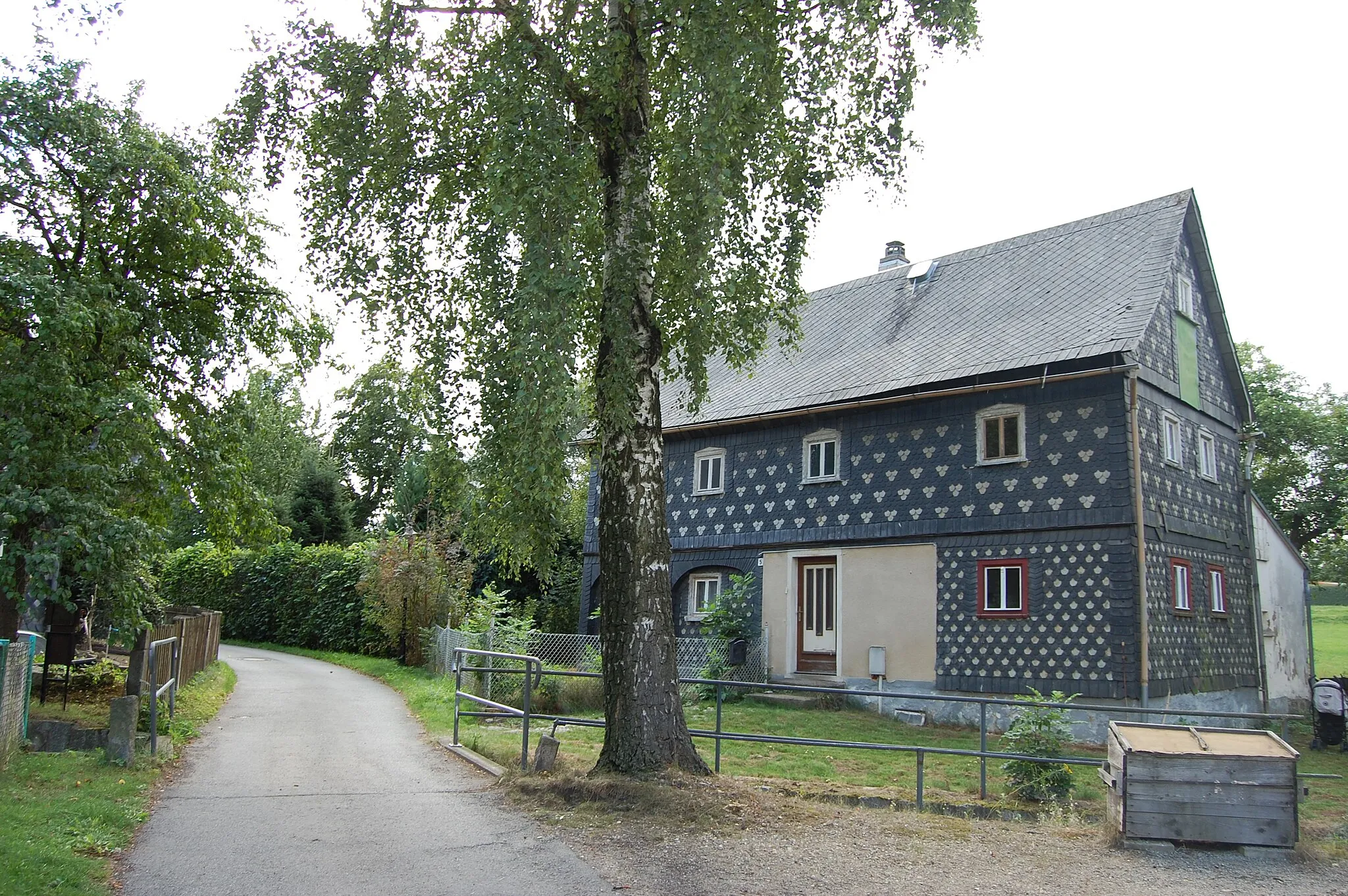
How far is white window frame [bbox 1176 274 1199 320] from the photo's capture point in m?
19.8

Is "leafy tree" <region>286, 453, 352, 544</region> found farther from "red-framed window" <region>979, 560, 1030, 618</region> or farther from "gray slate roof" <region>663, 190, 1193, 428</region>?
"red-framed window" <region>979, 560, 1030, 618</region>

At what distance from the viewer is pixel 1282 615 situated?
23.4 metres

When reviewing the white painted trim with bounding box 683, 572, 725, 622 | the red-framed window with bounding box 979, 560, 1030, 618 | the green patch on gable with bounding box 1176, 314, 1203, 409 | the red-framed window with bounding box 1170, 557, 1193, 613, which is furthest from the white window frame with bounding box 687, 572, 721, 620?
the green patch on gable with bounding box 1176, 314, 1203, 409

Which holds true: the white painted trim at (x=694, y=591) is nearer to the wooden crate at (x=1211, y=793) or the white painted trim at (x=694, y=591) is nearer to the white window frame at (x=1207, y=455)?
the white window frame at (x=1207, y=455)

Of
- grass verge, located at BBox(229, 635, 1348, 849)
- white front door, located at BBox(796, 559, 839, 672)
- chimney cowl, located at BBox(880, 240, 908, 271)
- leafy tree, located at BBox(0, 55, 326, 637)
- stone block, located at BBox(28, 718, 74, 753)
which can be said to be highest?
chimney cowl, located at BBox(880, 240, 908, 271)

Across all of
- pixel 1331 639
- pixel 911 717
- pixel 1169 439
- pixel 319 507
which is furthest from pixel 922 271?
pixel 1331 639

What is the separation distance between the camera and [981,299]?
2125 cm

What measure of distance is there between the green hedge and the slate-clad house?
10.1 meters

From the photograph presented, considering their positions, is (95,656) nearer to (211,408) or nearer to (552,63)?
(211,408)

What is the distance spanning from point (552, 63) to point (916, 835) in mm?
7158

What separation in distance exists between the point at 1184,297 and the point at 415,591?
1764cm

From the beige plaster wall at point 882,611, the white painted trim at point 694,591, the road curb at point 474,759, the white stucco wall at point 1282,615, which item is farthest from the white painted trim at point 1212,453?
the road curb at point 474,759

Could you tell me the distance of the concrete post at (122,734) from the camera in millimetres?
10047

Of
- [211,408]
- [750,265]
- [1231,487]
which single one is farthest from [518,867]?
[1231,487]
